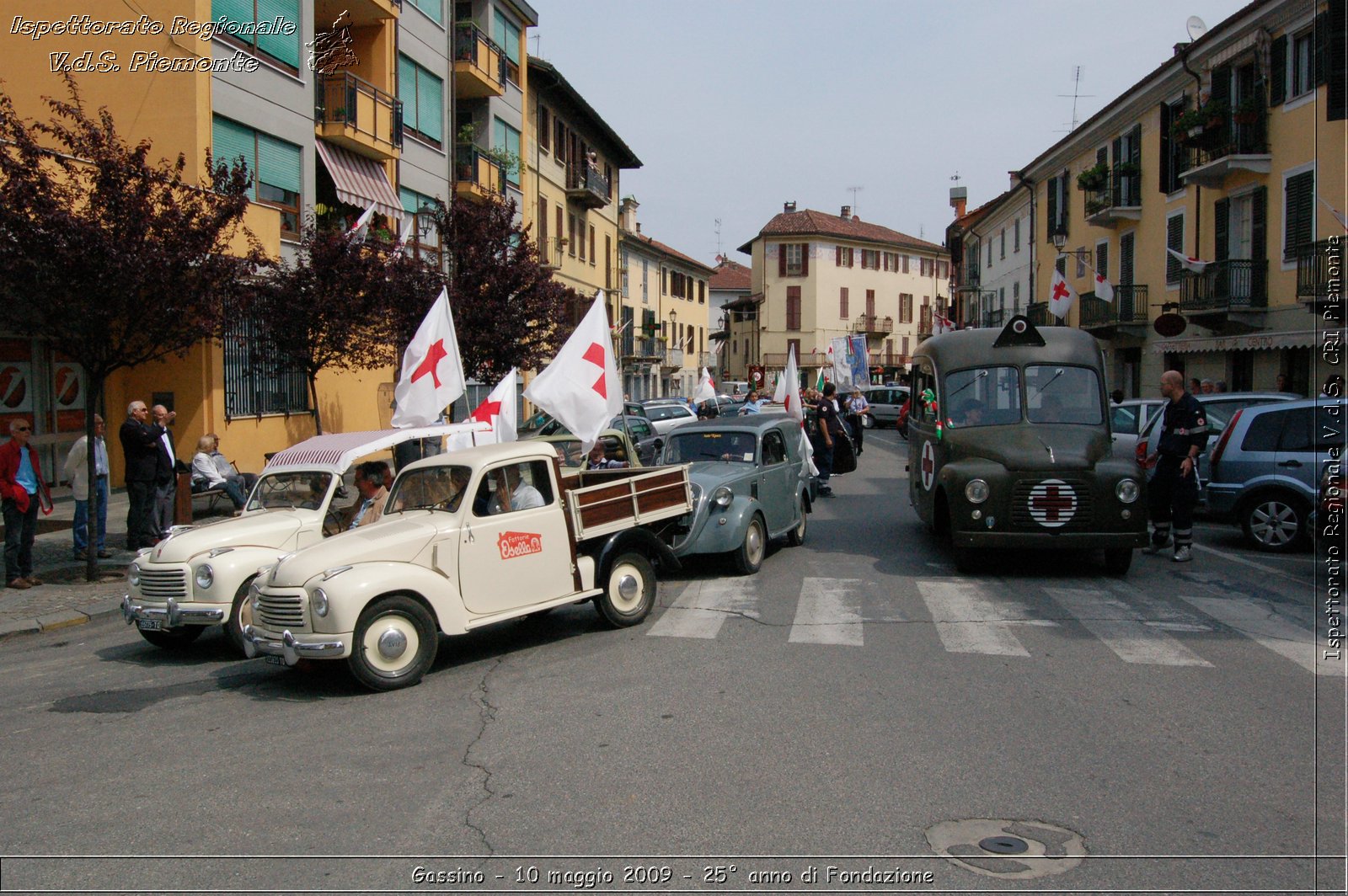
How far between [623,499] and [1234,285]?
21838mm

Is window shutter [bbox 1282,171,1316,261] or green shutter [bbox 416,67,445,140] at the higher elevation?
green shutter [bbox 416,67,445,140]

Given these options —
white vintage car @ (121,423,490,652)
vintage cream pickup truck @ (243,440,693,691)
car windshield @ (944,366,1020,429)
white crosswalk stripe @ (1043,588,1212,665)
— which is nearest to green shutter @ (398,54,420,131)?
white vintage car @ (121,423,490,652)

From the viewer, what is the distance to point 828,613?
9539 millimetres

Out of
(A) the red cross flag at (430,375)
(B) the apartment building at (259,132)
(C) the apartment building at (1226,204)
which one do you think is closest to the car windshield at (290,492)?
(A) the red cross flag at (430,375)

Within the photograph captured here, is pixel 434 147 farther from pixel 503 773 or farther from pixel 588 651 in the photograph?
pixel 503 773

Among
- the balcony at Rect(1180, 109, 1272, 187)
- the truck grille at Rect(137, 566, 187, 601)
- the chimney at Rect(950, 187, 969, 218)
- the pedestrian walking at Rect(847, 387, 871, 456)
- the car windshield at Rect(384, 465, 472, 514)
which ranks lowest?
the truck grille at Rect(137, 566, 187, 601)

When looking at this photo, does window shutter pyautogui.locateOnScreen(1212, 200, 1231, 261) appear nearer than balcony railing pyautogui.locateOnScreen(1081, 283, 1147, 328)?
Yes

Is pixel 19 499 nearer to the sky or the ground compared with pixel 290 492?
nearer to the ground

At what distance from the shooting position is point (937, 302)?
91.3 m

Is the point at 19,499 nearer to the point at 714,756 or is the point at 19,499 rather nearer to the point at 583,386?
the point at 583,386

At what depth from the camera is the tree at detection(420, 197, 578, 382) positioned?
21.8 metres

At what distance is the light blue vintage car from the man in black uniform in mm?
4141

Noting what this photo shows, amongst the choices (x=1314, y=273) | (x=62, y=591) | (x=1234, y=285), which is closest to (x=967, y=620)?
(x=62, y=591)

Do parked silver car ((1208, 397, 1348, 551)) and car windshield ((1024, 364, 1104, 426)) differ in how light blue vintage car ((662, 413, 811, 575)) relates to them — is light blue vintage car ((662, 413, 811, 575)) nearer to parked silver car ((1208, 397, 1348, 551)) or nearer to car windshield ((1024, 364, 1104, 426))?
car windshield ((1024, 364, 1104, 426))
